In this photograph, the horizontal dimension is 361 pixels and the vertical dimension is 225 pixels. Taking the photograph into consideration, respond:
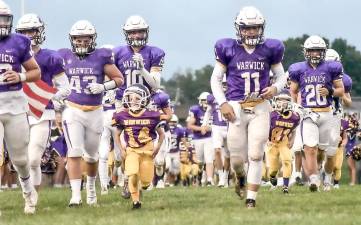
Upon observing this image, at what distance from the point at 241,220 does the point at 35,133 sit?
11.0 feet

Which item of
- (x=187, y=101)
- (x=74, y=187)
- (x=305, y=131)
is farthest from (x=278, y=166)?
(x=187, y=101)

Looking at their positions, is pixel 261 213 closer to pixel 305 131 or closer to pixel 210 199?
pixel 210 199

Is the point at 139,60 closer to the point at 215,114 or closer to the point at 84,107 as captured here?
the point at 84,107

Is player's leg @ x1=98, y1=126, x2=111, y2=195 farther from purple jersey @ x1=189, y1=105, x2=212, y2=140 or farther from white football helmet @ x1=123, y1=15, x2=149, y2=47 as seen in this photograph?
purple jersey @ x1=189, y1=105, x2=212, y2=140

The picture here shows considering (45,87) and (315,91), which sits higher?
(45,87)

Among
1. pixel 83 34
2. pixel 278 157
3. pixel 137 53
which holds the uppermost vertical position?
pixel 83 34

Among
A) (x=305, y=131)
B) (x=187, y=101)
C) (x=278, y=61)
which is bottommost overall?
(x=187, y=101)

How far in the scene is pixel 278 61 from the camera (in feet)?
38.8

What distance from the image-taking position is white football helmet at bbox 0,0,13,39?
10555mm

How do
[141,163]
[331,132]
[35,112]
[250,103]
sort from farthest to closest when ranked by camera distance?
[331,132] < [141,163] < [35,112] < [250,103]

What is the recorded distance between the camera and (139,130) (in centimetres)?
1232

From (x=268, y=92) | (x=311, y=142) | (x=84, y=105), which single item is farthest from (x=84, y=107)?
(x=311, y=142)

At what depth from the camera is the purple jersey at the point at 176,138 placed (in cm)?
2741

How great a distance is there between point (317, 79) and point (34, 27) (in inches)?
188
